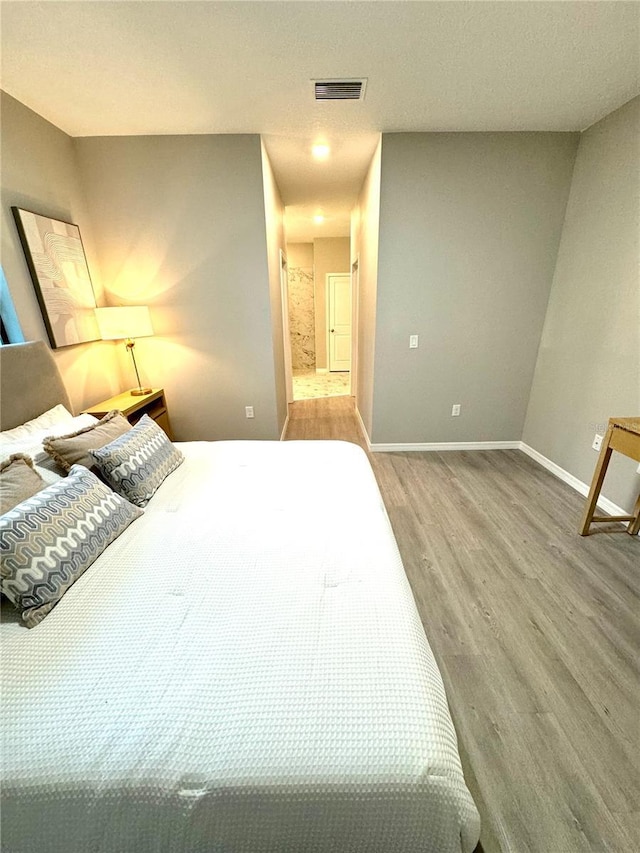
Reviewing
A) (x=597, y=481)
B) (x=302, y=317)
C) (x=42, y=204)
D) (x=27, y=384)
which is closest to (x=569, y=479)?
(x=597, y=481)

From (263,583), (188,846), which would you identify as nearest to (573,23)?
(263,583)

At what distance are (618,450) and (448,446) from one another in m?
1.53

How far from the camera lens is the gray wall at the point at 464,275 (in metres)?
2.58

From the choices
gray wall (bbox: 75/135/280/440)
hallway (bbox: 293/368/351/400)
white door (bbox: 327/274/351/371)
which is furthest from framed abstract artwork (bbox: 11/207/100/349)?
white door (bbox: 327/274/351/371)

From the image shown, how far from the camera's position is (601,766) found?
1059 millimetres

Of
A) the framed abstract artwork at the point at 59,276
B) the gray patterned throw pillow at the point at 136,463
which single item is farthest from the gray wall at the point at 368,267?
the framed abstract artwork at the point at 59,276

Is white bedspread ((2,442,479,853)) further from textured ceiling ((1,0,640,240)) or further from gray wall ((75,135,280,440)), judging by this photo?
textured ceiling ((1,0,640,240))

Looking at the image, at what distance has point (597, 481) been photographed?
1984mm

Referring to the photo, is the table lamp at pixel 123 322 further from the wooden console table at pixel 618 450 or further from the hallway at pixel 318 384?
the wooden console table at pixel 618 450

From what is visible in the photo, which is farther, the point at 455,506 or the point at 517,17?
the point at 455,506

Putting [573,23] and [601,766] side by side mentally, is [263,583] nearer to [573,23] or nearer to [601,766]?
[601,766]

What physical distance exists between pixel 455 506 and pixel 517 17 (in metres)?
2.63

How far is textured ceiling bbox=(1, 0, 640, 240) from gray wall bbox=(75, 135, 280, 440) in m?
0.17

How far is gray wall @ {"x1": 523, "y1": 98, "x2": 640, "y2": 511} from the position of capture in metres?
2.14
